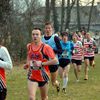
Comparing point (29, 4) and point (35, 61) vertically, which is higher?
point (35, 61)

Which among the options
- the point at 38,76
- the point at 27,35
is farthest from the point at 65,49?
the point at 27,35

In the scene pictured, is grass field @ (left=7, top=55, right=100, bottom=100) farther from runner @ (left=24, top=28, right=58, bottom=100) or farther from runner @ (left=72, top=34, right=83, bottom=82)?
runner @ (left=24, top=28, right=58, bottom=100)

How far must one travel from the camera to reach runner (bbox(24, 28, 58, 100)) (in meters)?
9.41

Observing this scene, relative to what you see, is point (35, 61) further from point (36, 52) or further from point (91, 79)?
point (91, 79)

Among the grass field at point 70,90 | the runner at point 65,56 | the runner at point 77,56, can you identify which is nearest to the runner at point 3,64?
the grass field at point 70,90

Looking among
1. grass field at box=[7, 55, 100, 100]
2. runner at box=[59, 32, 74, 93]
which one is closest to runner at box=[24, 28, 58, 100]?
grass field at box=[7, 55, 100, 100]

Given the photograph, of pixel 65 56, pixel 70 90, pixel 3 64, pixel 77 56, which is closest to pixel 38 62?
pixel 3 64

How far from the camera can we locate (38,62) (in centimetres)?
943

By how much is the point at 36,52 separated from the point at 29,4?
30.7 metres

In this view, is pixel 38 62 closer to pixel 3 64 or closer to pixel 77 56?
pixel 3 64

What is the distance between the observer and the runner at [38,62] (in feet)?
30.9

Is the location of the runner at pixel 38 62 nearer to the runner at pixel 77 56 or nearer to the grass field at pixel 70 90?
the grass field at pixel 70 90

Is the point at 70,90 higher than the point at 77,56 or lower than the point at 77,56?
lower

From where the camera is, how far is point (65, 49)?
1507 centimetres
